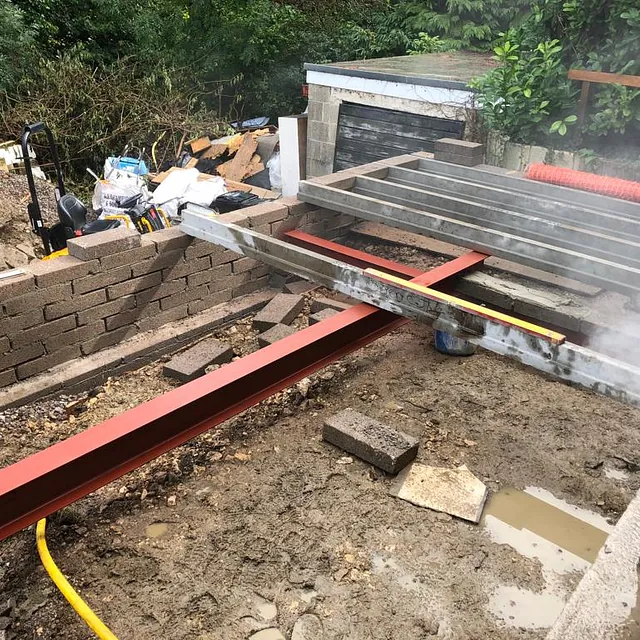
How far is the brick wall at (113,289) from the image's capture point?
4.55m

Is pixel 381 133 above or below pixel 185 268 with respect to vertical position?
above

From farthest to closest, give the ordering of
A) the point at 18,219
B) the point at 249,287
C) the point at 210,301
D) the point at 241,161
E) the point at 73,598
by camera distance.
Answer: the point at 241,161
the point at 18,219
the point at 249,287
the point at 210,301
the point at 73,598

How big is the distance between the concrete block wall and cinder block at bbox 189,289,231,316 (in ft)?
15.0

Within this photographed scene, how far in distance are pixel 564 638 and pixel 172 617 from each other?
1721 mm

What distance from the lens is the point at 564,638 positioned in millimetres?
2090

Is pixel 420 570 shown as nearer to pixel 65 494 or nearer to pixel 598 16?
pixel 65 494

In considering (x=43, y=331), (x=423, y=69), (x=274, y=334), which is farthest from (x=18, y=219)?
(x=423, y=69)

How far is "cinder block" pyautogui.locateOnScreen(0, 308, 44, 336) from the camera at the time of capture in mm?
4430

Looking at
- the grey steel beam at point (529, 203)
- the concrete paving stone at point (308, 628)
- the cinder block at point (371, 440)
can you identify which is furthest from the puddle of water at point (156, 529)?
the grey steel beam at point (529, 203)

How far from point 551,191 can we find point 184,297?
11.7 ft

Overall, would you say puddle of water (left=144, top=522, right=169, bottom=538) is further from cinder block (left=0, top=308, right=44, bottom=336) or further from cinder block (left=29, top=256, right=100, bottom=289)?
cinder block (left=29, top=256, right=100, bottom=289)

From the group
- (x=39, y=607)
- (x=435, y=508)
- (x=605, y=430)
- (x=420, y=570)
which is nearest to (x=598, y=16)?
(x=605, y=430)

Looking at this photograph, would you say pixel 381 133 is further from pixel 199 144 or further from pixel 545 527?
pixel 545 527

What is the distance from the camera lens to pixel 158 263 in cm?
528
